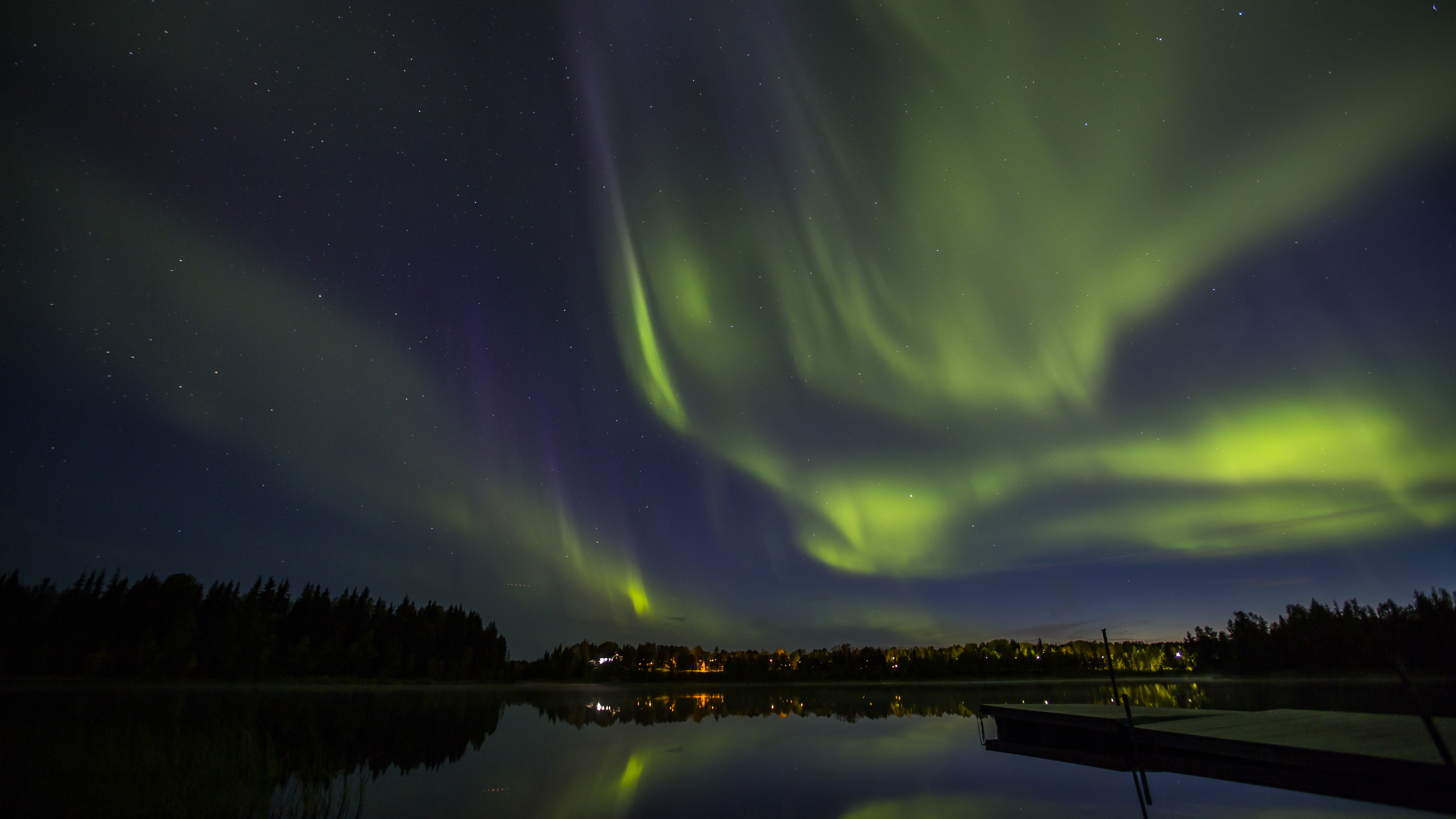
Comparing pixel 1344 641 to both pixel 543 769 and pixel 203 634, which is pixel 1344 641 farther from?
pixel 203 634

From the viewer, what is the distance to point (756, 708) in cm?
7444

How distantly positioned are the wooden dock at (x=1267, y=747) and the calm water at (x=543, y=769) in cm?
79

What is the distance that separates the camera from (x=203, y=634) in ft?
332

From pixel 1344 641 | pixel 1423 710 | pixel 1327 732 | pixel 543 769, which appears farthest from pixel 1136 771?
pixel 1344 641

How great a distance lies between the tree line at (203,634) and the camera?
90.0 m

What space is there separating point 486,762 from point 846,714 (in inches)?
1642

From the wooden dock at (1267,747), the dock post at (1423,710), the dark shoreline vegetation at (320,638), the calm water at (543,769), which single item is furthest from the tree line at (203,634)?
the dock post at (1423,710)

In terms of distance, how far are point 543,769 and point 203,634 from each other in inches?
4091

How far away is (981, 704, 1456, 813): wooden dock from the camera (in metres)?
15.8

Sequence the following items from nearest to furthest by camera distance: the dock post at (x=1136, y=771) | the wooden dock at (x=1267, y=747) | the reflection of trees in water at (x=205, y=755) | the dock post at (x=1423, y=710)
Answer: the dock post at (x=1423, y=710), the reflection of trees in water at (x=205, y=755), the wooden dock at (x=1267, y=747), the dock post at (x=1136, y=771)

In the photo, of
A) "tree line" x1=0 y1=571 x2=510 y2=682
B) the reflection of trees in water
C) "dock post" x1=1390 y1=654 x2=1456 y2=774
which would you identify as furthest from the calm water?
"tree line" x1=0 y1=571 x2=510 y2=682

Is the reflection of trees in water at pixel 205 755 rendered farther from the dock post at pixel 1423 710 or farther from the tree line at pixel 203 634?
the tree line at pixel 203 634

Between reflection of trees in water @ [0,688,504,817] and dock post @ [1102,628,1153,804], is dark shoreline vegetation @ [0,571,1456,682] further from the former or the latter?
dock post @ [1102,628,1153,804]

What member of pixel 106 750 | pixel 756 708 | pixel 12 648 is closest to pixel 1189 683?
pixel 756 708
